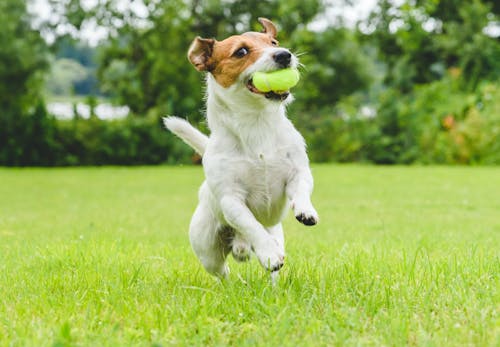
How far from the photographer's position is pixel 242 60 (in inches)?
152

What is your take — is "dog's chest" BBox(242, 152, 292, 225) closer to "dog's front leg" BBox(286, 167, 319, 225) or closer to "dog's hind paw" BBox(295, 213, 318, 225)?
"dog's front leg" BBox(286, 167, 319, 225)

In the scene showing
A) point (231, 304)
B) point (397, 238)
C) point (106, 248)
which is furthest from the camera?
point (397, 238)

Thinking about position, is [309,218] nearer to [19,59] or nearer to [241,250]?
[241,250]

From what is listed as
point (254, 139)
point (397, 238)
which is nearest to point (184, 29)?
point (397, 238)

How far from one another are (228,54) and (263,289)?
1.46 m

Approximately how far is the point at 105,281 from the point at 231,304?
105 cm

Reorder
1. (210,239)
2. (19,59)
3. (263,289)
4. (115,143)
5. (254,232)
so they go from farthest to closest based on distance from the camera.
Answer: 1. (19,59)
2. (115,143)
3. (210,239)
4. (254,232)
5. (263,289)

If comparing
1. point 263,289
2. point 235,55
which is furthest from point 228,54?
point 263,289

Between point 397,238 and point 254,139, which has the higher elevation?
point 254,139

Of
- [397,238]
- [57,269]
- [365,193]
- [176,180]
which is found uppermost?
[57,269]

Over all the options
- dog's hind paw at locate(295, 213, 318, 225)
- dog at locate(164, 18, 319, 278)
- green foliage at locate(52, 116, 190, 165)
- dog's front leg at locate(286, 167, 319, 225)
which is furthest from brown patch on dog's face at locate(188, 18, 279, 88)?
green foliage at locate(52, 116, 190, 165)

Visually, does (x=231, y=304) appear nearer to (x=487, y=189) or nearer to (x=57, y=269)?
(x=57, y=269)

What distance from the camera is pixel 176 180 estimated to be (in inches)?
631

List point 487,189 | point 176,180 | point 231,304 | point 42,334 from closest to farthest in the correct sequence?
point 42,334 → point 231,304 → point 487,189 → point 176,180
